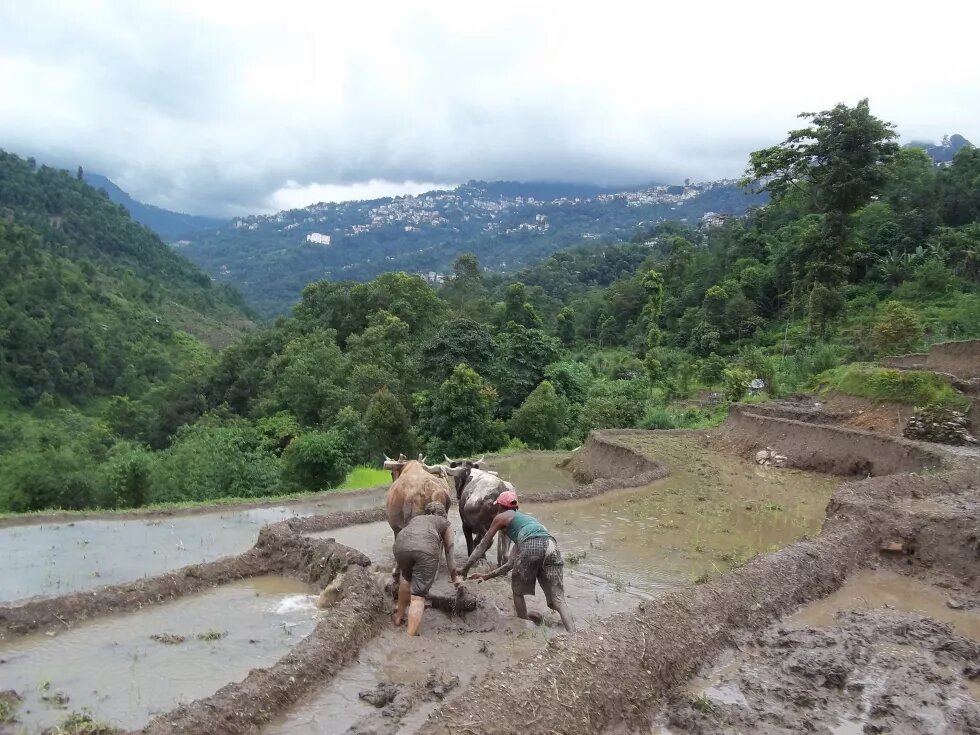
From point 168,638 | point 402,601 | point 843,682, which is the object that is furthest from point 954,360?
point 168,638

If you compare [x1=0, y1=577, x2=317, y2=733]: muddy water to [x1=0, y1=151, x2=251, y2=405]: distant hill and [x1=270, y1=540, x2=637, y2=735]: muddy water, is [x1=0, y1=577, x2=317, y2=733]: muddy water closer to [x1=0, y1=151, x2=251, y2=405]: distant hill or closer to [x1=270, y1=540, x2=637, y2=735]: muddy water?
[x1=270, y1=540, x2=637, y2=735]: muddy water

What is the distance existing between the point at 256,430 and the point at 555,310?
188ft

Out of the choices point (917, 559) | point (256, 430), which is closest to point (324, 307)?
point (256, 430)

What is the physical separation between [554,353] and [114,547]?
103ft

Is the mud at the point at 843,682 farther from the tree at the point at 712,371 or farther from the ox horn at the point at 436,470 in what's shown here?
the tree at the point at 712,371

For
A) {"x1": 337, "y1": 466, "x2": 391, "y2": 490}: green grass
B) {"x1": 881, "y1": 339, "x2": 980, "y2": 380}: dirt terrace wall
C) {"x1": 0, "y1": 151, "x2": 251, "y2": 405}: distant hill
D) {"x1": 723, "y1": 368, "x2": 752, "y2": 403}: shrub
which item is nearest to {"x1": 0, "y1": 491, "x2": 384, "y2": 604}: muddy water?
{"x1": 337, "y1": 466, "x2": 391, "y2": 490}: green grass

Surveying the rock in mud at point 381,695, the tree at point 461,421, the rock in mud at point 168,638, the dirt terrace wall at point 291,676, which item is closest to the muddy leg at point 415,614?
the dirt terrace wall at point 291,676

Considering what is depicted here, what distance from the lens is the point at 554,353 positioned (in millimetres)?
42812

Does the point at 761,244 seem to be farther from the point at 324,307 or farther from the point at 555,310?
the point at 324,307

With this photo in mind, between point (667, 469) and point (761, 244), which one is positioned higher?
point (761, 244)

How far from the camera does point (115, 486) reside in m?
21.9

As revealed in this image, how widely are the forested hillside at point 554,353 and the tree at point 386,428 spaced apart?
0.08 m

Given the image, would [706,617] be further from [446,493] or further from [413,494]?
[413,494]

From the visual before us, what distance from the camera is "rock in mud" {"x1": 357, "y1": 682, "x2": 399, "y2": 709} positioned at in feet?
23.2
